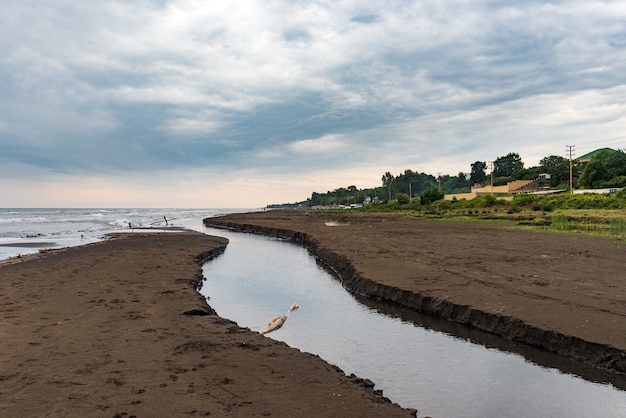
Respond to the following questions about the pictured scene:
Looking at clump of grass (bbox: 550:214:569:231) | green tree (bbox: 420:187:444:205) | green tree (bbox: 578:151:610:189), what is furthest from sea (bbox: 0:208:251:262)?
green tree (bbox: 578:151:610:189)

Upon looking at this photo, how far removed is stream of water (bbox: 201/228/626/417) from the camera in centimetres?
839

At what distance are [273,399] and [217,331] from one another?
4.24 metres

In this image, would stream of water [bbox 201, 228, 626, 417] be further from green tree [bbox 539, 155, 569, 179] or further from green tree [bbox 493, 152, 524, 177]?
green tree [bbox 493, 152, 524, 177]

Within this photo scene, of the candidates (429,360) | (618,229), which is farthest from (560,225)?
(429,360)

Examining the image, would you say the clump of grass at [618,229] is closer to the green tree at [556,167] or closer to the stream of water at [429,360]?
the stream of water at [429,360]

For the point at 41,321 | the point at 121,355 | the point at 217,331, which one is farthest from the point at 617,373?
the point at 41,321

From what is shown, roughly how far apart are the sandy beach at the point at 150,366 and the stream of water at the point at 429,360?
1473 millimetres

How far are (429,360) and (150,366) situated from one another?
622 centimetres

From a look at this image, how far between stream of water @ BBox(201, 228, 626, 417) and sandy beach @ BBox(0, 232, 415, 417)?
4.83 feet

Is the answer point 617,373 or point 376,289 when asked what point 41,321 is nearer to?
point 376,289

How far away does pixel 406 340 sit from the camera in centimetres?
1221

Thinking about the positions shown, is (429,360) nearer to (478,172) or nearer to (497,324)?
(497,324)

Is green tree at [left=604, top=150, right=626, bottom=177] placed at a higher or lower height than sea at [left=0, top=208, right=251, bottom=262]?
higher

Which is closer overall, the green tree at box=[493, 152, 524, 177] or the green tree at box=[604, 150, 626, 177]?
the green tree at box=[604, 150, 626, 177]
